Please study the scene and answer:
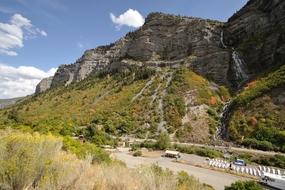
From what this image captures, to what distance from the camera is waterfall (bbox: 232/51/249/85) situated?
50719 mm

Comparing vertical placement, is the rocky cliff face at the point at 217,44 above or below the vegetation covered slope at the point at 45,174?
above

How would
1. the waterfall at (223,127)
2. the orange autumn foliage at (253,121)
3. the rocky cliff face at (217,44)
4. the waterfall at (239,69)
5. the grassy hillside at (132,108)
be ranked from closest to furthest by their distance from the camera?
the orange autumn foliage at (253,121), the waterfall at (223,127), the grassy hillside at (132,108), the rocky cliff face at (217,44), the waterfall at (239,69)

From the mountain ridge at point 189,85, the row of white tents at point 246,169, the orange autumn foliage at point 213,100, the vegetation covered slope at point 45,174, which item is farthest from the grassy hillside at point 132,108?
the vegetation covered slope at point 45,174

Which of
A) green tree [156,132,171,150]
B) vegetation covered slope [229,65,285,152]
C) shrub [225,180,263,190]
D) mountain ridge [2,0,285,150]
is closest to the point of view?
shrub [225,180,263,190]

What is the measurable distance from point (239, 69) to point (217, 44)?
1509 cm

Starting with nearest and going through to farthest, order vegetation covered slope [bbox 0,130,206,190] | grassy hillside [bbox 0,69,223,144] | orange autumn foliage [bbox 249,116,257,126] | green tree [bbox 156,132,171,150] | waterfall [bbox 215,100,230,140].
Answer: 1. vegetation covered slope [bbox 0,130,206,190]
2. green tree [bbox 156,132,171,150]
3. orange autumn foliage [bbox 249,116,257,126]
4. waterfall [bbox 215,100,230,140]
5. grassy hillside [bbox 0,69,223,144]

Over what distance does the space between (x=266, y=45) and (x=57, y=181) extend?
2315 inches

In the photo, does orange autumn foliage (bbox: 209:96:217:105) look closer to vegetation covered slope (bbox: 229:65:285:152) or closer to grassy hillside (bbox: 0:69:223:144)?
grassy hillside (bbox: 0:69:223:144)

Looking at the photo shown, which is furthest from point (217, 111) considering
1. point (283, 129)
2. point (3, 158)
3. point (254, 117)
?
point (3, 158)

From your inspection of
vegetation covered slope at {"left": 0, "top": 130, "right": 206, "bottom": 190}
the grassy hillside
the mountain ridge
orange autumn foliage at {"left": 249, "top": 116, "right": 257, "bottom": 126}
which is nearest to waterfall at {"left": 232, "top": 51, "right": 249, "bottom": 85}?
the mountain ridge

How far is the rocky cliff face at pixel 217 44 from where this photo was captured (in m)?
49.9

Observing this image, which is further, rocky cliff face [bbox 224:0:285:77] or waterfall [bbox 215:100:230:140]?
rocky cliff face [bbox 224:0:285:77]

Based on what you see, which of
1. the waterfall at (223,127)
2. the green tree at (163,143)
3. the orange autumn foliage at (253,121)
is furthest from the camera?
the waterfall at (223,127)

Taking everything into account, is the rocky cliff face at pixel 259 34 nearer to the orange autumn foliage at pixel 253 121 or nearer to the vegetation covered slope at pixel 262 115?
the vegetation covered slope at pixel 262 115
